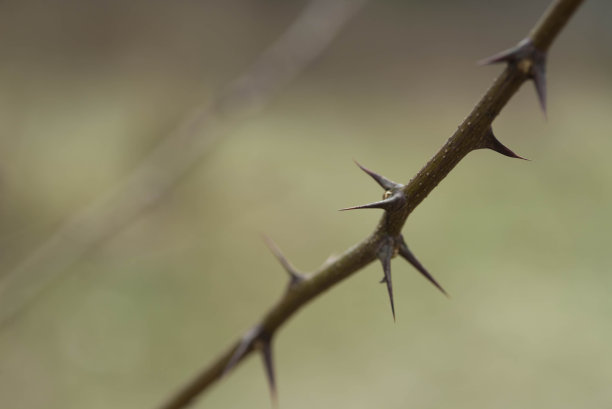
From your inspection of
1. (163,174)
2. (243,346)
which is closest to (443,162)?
(243,346)

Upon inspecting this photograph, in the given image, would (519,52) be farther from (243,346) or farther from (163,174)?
(163,174)

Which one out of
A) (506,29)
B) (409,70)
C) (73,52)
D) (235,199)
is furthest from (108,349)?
(506,29)

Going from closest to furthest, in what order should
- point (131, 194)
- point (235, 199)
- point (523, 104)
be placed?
point (131, 194)
point (235, 199)
point (523, 104)

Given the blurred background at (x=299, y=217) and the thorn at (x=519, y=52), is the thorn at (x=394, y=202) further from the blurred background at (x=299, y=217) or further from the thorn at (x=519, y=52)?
the blurred background at (x=299, y=217)

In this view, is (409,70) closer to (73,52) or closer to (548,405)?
(73,52)

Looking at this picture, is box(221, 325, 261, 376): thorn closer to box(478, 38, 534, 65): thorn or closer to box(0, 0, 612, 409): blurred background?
box(478, 38, 534, 65): thorn

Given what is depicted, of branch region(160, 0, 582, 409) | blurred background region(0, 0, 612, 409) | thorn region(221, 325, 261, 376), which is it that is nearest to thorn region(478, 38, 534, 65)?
branch region(160, 0, 582, 409)

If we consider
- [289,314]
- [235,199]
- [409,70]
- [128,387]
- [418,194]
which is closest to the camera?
[418,194]
